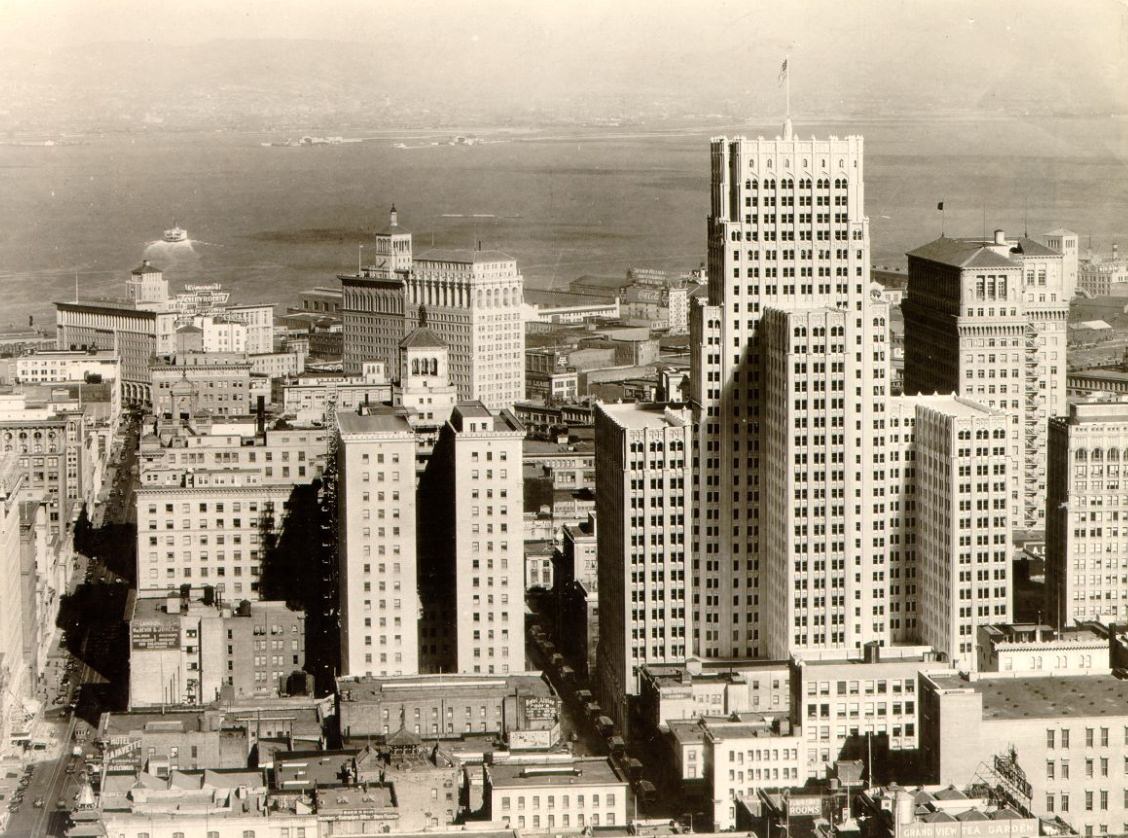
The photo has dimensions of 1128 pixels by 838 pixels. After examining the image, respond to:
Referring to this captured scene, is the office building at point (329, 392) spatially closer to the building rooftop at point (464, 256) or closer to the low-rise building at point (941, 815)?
the building rooftop at point (464, 256)

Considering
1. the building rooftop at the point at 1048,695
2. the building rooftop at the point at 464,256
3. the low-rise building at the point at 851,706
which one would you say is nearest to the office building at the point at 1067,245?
the building rooftop at the point at 464,256

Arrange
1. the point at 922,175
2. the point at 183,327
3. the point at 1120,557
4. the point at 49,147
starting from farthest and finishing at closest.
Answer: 1. the point at 49,147
2. the point at 183,327
3. the point at 922,175
4. the point at 1120,557

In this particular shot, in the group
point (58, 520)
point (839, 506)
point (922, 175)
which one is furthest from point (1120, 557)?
point (922, 175)

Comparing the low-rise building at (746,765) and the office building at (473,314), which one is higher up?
the office building at (473,314)

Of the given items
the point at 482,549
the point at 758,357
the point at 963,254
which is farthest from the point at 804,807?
the point at 963,254

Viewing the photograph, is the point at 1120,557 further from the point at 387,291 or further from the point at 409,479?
the point at 387,291

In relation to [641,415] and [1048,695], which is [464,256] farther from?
[1048,695]
